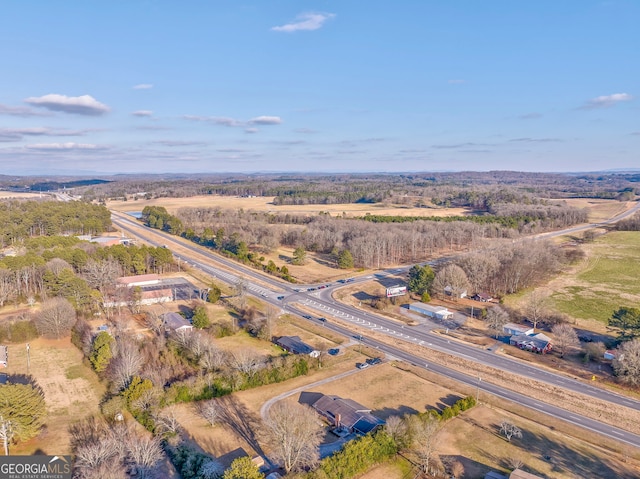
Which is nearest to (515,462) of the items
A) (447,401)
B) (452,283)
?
(447,401)

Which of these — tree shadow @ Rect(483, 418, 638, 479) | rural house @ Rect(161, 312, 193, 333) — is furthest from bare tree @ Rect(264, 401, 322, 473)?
rural house @ Rect(161, 312, 193, 333)

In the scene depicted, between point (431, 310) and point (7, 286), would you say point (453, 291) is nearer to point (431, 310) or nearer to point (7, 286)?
point (431, 310)

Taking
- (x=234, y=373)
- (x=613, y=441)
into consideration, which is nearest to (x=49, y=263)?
(x=234, y=373)

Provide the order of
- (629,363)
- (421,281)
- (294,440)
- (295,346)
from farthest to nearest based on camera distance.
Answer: (421,281)
(295,346)
(629,363)
(294,440)

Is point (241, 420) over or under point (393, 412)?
over

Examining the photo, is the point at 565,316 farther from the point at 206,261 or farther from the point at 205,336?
the point at 206,261

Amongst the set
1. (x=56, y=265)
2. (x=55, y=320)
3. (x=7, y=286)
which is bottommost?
(x=55, y=320)

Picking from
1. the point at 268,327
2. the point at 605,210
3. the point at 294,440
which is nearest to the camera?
the point at 294,440
